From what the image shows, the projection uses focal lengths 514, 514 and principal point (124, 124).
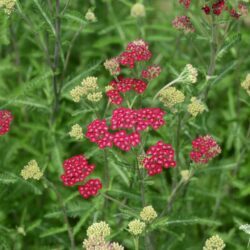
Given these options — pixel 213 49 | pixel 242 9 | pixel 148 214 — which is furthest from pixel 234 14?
pixel 148 214

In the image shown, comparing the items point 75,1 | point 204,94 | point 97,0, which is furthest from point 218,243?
point 97,0

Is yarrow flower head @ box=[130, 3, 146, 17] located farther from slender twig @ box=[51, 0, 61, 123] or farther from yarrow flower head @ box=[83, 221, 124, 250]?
yarrow flower head @ box=[83, 221, 124, 250]

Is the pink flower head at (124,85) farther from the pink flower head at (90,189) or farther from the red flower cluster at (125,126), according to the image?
the pink flower head at (90,189)

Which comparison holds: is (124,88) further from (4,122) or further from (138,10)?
(138,10)

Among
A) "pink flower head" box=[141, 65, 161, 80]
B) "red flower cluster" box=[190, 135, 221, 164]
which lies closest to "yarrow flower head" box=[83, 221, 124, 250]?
"red flower cluster" box=[190, 135, 221, 164]

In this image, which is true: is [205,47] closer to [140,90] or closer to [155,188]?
[155,188]

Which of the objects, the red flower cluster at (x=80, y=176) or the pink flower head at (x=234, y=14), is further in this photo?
the pink flower head at (x=234, y=14)

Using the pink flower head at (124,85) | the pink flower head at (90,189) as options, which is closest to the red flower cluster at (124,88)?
the pink flower head at (124,85)
